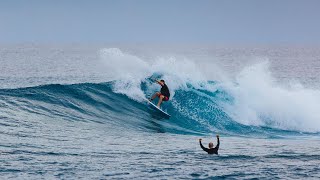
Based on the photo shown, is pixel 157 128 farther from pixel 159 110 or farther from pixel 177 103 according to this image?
pixel 177 103

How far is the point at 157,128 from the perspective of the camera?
2902 centimetres

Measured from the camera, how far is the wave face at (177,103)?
2980 centimetres

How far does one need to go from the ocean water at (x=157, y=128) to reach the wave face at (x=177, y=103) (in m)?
0.07

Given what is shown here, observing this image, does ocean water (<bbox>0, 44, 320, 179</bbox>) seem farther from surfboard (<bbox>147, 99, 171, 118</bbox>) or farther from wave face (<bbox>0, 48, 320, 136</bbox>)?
surfboard (<bbox>147, 99, 171, 118</bbox>)

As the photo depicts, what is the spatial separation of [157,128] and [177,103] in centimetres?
545

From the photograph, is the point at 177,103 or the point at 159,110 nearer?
the point at 159,110

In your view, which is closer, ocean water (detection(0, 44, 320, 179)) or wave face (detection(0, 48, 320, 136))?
ocean water (detection(0, 44, 320, 179))

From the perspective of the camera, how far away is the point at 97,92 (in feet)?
114

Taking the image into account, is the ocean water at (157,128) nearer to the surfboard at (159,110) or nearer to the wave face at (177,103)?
the wave face at (177,103)

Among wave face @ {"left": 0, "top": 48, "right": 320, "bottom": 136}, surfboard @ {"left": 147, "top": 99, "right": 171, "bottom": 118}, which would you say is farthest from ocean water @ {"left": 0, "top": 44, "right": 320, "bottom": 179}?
surfboard @ {"left": 147, "top": 99, "right": 171, "bottom": 118}

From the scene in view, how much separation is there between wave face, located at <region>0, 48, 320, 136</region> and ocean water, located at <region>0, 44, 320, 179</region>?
2.6 inches

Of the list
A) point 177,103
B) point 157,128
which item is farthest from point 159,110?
point 177,103

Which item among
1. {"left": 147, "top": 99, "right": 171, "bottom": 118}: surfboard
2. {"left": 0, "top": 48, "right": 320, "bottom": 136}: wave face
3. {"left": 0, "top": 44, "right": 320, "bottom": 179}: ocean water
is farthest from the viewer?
{"left": 147, "top": 99, "right": 171, "bottom": 118}: surfboard

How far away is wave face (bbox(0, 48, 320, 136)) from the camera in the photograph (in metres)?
29.8
